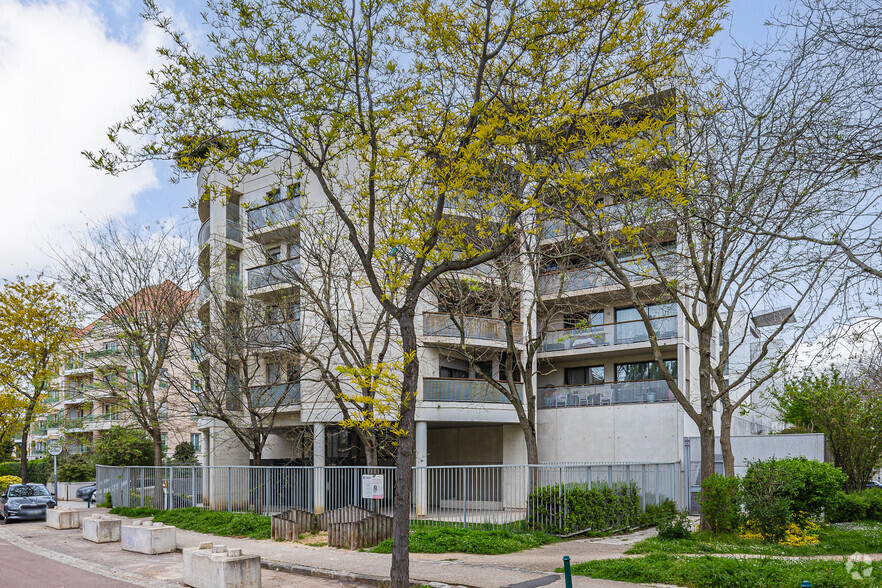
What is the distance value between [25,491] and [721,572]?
86.1ft

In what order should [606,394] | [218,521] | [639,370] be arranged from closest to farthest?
[218,521]
[606,394]
[639,370]

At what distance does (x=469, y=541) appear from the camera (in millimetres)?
14891

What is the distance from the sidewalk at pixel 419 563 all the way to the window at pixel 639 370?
39.3 feet

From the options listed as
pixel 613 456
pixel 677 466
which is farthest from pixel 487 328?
pixel 677 466

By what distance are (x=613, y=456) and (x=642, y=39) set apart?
18.7m

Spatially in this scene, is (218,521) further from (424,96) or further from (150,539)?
(424,96)

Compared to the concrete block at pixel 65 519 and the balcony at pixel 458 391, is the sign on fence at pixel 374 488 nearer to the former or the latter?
the balcony at pixel 458 391

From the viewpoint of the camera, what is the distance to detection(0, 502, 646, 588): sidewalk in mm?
11750

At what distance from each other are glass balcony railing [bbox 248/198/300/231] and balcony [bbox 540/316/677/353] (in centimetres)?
1057

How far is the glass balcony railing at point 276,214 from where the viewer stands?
23452 mm

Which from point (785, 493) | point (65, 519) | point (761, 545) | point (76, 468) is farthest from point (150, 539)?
point (76, 468)

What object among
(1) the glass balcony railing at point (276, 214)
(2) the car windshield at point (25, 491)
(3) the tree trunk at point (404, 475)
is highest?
(1) the glass balcony railing at point (276, 214)

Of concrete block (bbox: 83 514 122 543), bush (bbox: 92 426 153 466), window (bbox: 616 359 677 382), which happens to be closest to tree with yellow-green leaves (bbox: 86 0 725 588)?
concrete block (bbox: 83 514 122 543)

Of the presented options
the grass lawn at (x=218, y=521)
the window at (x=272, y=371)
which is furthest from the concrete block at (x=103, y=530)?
the window at (x=272, y=371)
